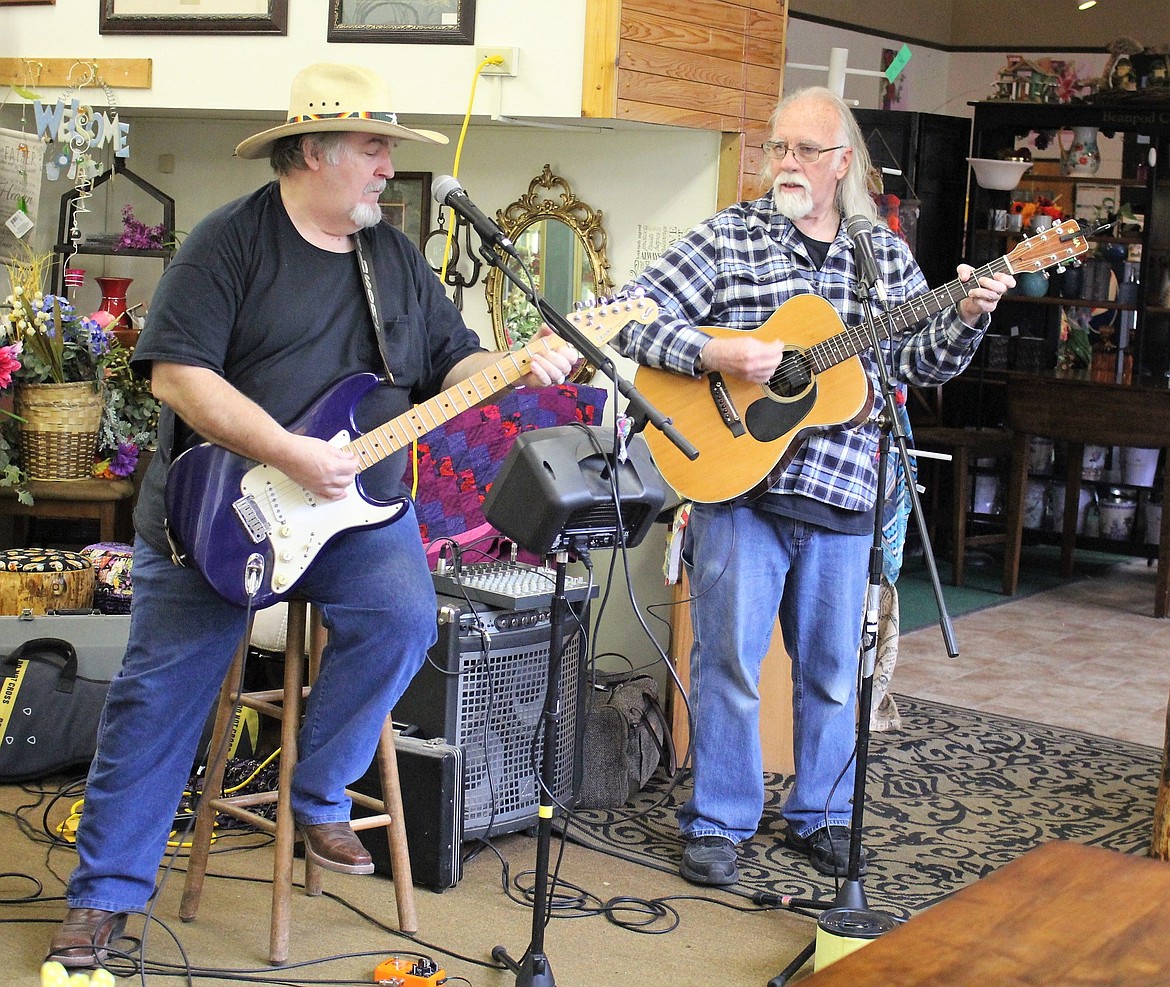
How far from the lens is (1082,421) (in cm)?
682

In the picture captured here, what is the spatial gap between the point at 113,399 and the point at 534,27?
183 cm

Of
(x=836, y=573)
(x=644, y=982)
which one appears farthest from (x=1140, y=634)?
(x=644, y=982)

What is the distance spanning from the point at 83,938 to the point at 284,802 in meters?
0.43

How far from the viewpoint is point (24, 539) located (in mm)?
4934

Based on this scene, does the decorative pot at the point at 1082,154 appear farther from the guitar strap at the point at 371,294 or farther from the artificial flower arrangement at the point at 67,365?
the guitar strap at the point at 371,294

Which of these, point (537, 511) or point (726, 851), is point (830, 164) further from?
point (726, 851)

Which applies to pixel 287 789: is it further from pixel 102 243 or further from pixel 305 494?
pixel 102 243

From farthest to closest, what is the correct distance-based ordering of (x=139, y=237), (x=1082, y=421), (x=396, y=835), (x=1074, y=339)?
(x=1074, y=339), (x=1082, y=421), (x=139, y=237), (x=396, y=835)

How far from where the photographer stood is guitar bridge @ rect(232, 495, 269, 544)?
2721 mm

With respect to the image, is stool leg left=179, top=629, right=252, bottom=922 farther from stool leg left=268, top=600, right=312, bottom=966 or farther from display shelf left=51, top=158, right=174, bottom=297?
display shelf left=51, top=158, right=174, bottom=297

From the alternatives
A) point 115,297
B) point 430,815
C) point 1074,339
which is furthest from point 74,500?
point 1074,339

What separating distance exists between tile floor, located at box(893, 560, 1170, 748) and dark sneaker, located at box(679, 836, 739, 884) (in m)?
1.97

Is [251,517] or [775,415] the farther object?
[775,415]

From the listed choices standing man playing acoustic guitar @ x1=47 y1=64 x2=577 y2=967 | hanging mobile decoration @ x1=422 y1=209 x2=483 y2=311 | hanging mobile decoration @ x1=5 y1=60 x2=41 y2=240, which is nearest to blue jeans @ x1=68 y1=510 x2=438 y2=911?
standing man playing acoustic guitar @ x1=47 y1=64 x2=577 y2=967
